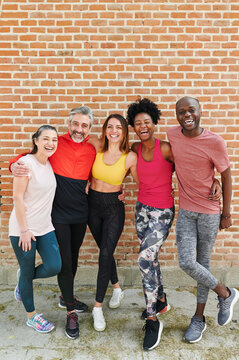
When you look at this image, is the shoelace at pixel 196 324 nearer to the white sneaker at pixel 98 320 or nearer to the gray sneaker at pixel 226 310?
the gray sneaker at pixel 226 310

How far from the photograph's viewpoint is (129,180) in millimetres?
3738

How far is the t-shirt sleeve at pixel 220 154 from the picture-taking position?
2627 mm

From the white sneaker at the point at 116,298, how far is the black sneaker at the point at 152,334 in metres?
0.55

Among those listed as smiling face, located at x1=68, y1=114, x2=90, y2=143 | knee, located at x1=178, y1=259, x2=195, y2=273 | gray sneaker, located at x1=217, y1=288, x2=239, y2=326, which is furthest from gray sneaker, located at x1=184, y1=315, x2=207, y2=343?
smiling face, located at x1=68, y1=114, x2=90, y2=143

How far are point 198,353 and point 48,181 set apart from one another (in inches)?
83.3

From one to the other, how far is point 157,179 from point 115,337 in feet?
5.29

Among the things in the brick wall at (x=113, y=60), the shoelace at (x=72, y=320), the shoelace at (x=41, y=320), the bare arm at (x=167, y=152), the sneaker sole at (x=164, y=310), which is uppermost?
the brick wall at (x=113, y=60)

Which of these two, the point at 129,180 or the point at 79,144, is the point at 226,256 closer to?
the point at 129,180

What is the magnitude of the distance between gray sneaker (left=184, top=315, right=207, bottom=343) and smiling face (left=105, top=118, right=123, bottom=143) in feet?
6.50

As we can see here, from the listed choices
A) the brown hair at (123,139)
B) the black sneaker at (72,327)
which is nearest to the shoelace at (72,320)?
the black sneaker at (72,327)

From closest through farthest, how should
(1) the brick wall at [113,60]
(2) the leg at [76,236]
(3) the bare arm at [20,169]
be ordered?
(3) the bare arm at [20,169] → (2) the leg at [76,236] → (1) the brick wall at [113,60]

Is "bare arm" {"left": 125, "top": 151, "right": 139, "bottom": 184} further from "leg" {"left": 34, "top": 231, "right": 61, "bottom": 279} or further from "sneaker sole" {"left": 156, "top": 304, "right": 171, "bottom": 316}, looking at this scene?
"sneaker sole" {"left": 156, "top": 304, "right": 171, "bottom": 316}

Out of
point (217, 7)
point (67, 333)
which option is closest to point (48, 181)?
point (67, 333)

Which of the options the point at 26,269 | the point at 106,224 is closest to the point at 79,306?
the point at 26,269
